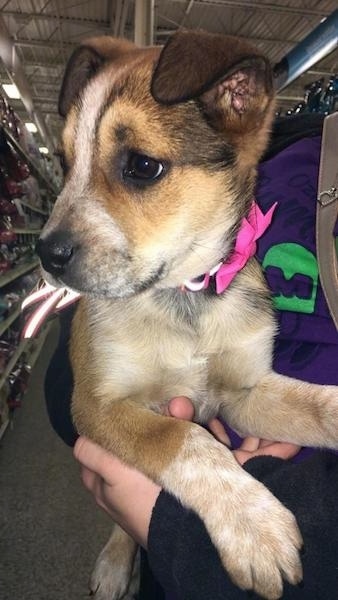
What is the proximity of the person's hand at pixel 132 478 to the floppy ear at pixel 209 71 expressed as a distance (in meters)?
0.81

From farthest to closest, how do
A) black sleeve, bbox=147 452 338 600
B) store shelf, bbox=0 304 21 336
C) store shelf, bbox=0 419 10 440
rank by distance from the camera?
store shelf, bbox=0 419 10 440 → store shelf, bbox=0 304 21 336 → black sleeve, bbox=147 452 338 600

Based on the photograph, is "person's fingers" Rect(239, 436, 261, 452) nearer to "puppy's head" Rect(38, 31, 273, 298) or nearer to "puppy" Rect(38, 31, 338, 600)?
"puppy" Rect(38, 31, 338, 600)

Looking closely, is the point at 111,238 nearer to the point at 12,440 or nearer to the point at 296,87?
the point at 12,440

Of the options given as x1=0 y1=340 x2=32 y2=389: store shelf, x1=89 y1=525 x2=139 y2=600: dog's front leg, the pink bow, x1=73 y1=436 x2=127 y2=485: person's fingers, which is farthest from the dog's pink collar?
x1=0 y1=340 x2=32 y2=389: store shelf

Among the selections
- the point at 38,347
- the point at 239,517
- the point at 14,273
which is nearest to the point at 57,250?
the point at 239,517

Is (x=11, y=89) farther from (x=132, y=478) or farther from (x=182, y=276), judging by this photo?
(x=132, y=478)

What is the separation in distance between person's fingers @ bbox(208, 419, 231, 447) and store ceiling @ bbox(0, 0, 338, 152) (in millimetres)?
9300

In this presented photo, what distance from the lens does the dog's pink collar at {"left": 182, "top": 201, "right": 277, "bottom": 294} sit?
1.62 metres

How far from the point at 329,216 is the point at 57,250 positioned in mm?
664

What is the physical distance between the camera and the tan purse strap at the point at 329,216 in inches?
50.8

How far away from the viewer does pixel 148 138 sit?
1.37 metres

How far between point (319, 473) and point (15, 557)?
106 inches

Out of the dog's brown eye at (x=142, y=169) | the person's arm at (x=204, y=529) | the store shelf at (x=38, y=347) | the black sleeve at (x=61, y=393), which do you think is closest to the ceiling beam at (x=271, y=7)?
the store shelf at (x=38, y=347)

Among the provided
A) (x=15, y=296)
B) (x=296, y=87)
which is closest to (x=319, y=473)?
(x=15, y=296)
